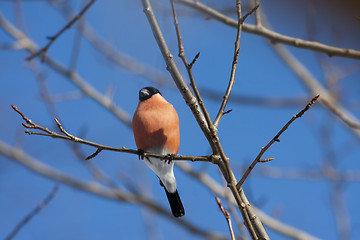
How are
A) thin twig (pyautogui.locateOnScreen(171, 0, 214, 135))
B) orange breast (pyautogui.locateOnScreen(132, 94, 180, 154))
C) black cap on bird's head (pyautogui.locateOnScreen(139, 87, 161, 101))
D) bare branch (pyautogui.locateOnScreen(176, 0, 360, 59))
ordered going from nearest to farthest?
thin twig (pyautogui.locateOnScreen(171, 0, 214, 135)) → bare branch (pyautogui.locateOnScreen(176, 0, 360, 59)) → orange breast (pyautogui.locateOnScreen(132, 94, 180, 154)) → black cap on bird's head (pyautogui.locateOnScreen(139, 87, 161, 101))

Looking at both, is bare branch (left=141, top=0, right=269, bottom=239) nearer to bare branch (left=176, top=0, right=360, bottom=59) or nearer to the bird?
the bird

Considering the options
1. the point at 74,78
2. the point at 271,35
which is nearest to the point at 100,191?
the point at 74,78

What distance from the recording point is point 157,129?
2.33m

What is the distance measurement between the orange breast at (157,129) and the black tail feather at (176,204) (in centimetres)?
33

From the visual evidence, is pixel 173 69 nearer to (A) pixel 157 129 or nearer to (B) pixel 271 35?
(A) pixel 157 129

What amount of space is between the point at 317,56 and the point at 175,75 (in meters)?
2.52

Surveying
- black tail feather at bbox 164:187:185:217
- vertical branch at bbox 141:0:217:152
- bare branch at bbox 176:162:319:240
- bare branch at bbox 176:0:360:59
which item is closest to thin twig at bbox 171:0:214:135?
vertical branch at bbox 141:0:217:152

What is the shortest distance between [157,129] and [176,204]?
0.55m

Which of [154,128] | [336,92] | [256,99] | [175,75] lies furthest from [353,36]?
[256,99]

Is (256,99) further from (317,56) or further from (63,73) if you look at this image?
(63,73)

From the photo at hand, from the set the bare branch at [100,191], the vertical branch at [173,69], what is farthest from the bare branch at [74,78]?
the vertical branch at [173,69]

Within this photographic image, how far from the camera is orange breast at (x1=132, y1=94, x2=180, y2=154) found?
2334mm

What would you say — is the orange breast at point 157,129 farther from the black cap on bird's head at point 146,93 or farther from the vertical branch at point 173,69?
the vertical branch at point 173,69

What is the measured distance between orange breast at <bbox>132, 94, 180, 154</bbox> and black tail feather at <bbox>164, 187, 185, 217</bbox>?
0.33m
